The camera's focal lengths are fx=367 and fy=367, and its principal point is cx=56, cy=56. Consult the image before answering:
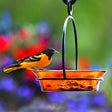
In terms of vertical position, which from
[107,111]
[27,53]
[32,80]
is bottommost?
[107,111]

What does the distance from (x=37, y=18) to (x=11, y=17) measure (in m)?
0.25

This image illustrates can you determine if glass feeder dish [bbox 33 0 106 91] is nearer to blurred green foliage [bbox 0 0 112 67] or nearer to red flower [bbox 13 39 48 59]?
red flower [bbox 13 39 48 59]

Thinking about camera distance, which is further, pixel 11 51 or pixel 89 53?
pixel 89 53

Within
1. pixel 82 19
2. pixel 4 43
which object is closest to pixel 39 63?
pixel 4 43

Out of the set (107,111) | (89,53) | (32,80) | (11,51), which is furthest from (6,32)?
(107,111)

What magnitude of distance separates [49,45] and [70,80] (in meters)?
1.58

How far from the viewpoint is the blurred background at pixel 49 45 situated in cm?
303

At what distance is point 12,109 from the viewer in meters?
3.03

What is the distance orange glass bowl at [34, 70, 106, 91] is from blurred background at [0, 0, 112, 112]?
1256 millimetres

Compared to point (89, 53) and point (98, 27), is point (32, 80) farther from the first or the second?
point (98, 27)

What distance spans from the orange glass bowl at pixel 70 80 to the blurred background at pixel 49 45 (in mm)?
1256

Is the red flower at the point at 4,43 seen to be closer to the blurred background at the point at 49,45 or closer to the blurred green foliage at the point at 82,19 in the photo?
the blurred background at the point at 49,45

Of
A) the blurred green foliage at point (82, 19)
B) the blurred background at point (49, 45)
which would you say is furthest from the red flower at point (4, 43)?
the blurred green foliage at point (82, 19)

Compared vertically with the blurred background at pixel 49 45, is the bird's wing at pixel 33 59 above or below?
above
